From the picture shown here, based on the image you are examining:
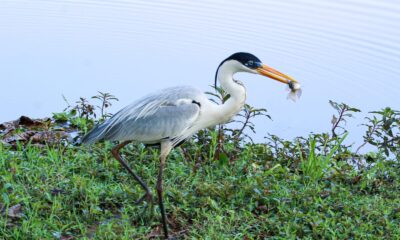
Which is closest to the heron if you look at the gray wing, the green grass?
the gray wing

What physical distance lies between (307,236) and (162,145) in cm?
121

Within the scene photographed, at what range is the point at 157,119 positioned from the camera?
14.7 ft

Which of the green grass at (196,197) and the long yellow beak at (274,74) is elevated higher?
the long yellow beak at (274,74)

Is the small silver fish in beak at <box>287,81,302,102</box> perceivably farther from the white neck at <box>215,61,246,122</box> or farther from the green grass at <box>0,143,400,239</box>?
the green grass at <box>0,143,400,239</box>

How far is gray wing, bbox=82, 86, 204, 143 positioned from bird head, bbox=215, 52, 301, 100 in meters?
0.31

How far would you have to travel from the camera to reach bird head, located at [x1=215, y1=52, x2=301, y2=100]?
14.7ft

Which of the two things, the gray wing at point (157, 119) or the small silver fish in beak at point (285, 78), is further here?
the small silver fish in beak at point (285, 78)

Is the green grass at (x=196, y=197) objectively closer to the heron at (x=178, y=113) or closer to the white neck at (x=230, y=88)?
the heron at (x=178, y=113)

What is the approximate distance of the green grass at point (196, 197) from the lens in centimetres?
424

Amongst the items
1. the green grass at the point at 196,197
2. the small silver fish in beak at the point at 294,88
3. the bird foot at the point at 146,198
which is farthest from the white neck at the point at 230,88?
the bird foot at the point at 146,198

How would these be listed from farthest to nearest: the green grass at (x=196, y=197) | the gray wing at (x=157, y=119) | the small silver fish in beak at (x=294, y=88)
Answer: the small silver fish in beak at (x=294, y=88) → the gray wing at (x=157, y=119) → the green grass at (x=196, y=197)

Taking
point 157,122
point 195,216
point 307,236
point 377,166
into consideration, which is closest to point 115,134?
point 157,122

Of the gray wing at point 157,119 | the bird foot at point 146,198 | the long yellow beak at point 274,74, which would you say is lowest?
the bird foot at point 146,198

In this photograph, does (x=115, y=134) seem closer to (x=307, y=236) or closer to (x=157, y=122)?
(x=157, y=122)
